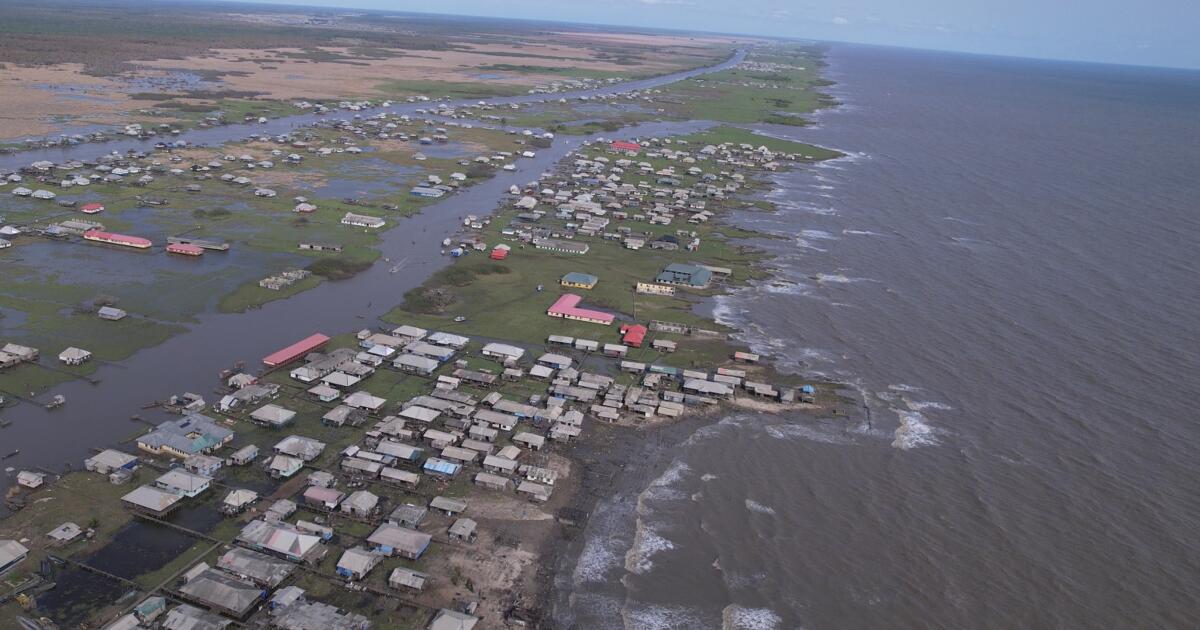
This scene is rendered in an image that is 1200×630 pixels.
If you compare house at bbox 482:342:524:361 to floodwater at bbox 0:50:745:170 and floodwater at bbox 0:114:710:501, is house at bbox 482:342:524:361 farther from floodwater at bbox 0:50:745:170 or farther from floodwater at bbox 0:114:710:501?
floodwater at bbox 0:50:745:170

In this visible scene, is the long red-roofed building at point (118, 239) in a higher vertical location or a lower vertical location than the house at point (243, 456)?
higher

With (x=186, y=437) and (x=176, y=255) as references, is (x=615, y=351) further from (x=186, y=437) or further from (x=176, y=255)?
(x=176, y=255)

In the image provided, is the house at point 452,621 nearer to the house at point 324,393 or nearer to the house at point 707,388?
the house at point 324,393

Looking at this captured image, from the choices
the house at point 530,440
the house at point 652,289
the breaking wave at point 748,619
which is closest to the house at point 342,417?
the house at point 530,440

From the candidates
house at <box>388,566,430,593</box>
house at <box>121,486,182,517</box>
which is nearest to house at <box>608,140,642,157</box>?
house at <box>121,486,182,517</box>

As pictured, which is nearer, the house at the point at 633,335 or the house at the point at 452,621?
the house at the point at 452,621

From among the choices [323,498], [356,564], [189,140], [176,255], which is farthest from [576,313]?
[189,140]
